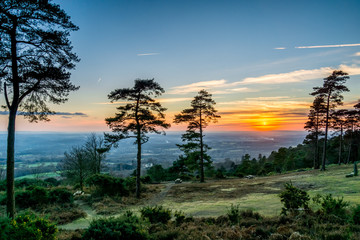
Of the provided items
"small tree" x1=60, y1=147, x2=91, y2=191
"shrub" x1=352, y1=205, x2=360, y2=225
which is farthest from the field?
"small tree" x1=60, y1=147, x2=91, y2=191

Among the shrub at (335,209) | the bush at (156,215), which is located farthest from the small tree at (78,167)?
the shrub at (335,209)

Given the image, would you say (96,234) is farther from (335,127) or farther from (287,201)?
(335,127)

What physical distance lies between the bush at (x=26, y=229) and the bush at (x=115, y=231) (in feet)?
3.04

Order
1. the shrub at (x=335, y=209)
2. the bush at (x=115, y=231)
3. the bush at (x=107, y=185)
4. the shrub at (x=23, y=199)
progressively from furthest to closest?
the bush at (x=107, y=185) < the shrub at (x=23, y=199) < the shrub at (x=335, y=209) < the bush at (x=115, y=231)

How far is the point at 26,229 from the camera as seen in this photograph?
4328 millimetres

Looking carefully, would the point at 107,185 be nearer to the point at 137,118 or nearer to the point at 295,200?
the point at 137,118

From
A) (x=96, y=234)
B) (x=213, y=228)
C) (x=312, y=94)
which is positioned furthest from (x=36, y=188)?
(x=312, y=94)

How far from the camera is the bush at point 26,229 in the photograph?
4.23m

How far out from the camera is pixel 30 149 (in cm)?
8369

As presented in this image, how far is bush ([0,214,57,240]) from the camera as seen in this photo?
13.9 ft

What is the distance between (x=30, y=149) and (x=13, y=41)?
9281 centimetres

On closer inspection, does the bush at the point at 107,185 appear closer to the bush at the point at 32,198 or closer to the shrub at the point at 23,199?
the bush at the point at 32,198

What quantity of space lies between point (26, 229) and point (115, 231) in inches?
70.9

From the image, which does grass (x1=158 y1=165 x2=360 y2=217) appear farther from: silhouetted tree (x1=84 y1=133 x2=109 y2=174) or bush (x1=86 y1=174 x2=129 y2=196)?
silhouetted tree (x1=84 y1=133 x2=109 y2=174)
